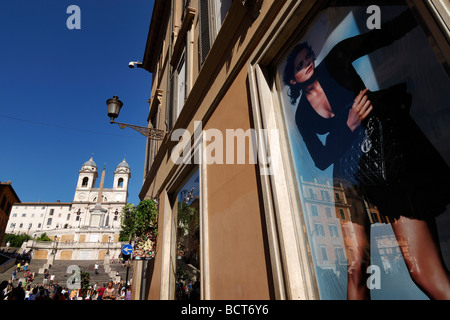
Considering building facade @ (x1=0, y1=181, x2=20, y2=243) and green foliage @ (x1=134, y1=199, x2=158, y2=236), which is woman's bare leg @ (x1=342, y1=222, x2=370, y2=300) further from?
building facade @ (x1=0, y1=181, x2=20, y2=243)

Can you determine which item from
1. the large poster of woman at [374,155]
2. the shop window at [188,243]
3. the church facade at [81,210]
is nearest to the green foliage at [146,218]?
the shop window at [188,243]

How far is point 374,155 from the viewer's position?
5.62ft

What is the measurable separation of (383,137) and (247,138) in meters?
1.49

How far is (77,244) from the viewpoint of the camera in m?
43.6

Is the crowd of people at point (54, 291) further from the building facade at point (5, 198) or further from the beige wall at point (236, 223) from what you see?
the building facade at point (5, 198)

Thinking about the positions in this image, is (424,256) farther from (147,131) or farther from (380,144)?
(147,131)

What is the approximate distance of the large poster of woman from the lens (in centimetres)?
136

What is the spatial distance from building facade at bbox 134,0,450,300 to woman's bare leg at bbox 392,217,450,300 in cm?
2

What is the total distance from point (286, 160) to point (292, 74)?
2.88 ft

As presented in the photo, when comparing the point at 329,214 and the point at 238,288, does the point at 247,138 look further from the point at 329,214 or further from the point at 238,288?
the point at 238,288

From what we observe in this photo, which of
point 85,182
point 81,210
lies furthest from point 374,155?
point 85,182

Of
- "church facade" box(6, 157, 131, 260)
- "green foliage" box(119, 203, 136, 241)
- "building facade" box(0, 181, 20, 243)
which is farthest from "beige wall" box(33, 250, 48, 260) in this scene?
"green foliage" box(119, 203, 136, 241)

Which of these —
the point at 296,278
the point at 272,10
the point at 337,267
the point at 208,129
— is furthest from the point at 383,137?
the point at 208,129

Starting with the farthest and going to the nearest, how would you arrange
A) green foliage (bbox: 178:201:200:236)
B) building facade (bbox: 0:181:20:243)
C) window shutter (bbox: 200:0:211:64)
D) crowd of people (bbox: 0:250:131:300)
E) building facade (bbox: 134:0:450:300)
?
building facade (bbox: 0:181:20:243) < crowd of people (bbox: 0:250:131:300) < window shutter (bbox: 200:0:211:64) < green foliage (bbox: 178:201:200:236) < building facade (bbox: 134:0:450:300)
